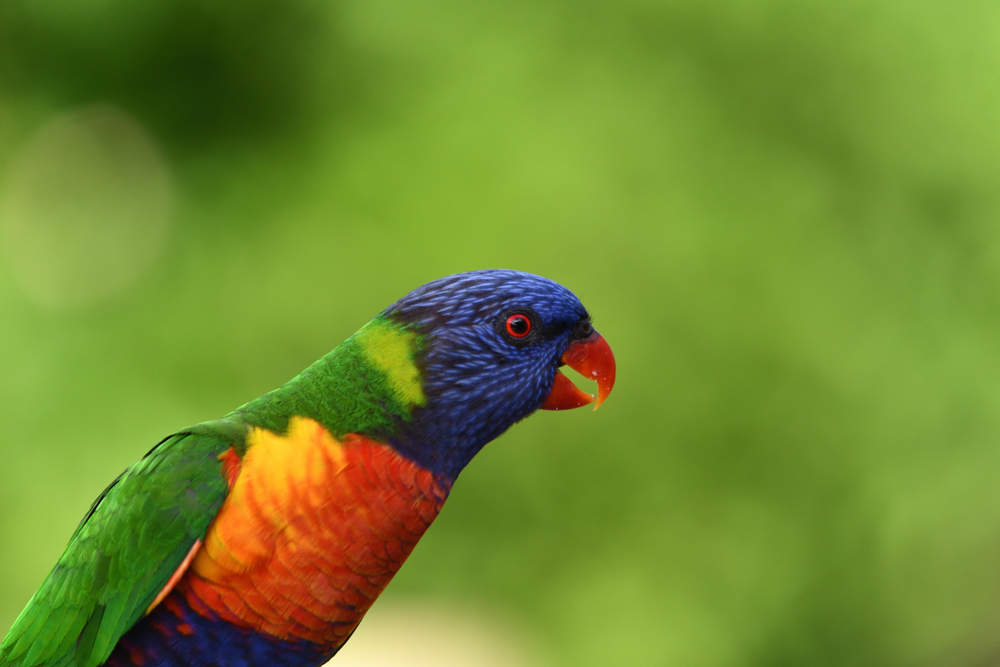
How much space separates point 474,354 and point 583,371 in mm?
296

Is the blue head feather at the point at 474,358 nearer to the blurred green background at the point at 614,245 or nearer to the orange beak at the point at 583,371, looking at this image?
the orange beak at the point at 583,371

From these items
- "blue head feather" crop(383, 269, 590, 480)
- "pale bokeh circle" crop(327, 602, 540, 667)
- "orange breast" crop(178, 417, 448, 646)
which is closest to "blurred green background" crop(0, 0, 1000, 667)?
"pale bokeh circle" crop(327, 602, 540, 667)

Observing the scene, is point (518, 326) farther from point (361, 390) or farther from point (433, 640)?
point (433, 640)

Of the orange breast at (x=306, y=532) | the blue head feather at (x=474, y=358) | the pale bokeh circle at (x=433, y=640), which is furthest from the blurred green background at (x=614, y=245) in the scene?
the orange breast at (x=306, y=532)

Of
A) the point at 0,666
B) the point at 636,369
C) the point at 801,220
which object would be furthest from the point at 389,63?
the point at 0,666

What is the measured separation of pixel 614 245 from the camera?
14.3ft

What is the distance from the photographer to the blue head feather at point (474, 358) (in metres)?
1.41

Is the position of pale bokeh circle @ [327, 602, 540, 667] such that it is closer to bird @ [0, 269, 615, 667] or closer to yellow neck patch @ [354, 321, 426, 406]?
bird @ [0, 269, 615, 667]

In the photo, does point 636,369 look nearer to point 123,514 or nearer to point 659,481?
point 659,481

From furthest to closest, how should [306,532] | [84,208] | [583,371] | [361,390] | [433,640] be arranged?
[433,640] → [84,208] → [583,371] → [361,390] → [306,532]

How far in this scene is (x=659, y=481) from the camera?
4.58 metres

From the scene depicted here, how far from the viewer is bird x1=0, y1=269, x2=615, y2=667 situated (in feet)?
4.27

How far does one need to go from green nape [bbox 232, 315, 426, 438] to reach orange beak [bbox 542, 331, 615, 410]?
1.11 feet

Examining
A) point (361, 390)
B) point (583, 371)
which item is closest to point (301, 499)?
point (361, 390)
